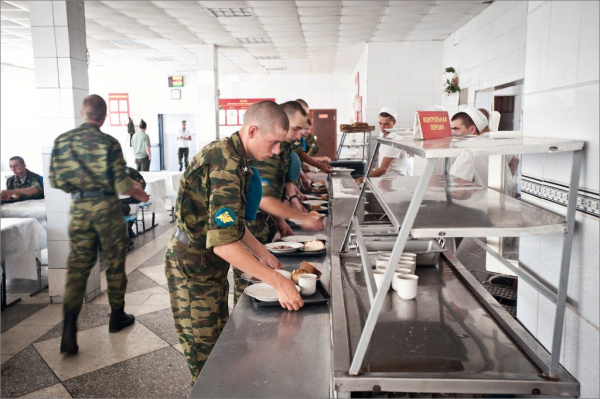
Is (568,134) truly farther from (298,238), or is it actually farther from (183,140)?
(183,140)

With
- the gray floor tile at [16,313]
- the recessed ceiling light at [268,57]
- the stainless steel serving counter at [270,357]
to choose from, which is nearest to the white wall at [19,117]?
the recessed ceiling light at [268,57]

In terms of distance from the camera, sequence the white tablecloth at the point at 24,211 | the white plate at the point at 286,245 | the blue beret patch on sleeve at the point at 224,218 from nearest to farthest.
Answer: the blue beret patch on sleeve at the point at 224,218 → the white plate at the point at 286,245 → the white tablecloth at the point at 24,211

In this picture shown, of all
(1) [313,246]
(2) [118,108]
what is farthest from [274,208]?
(2) [118,108]

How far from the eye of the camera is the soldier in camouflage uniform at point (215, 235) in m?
1.77

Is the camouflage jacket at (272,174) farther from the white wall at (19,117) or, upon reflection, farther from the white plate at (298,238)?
the white wall at (19,117)

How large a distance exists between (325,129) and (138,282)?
10.9m

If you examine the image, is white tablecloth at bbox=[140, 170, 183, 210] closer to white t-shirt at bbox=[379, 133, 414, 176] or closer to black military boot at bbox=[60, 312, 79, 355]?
white t-shirt at bbox=[379, 133, 414, 176]

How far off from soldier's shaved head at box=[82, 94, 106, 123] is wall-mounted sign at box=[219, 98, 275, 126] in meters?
11.4

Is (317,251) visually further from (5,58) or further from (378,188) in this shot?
(5,58)

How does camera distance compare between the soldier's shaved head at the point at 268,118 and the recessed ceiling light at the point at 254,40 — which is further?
the recessed ceiling light at the point at 254,40

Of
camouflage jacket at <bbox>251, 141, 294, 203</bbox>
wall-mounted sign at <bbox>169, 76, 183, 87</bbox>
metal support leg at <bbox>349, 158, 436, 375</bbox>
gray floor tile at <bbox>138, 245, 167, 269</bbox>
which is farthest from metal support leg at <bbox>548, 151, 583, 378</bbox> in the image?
wall-mounted sign at <bbox>169, 76, 183, 87</bbox>

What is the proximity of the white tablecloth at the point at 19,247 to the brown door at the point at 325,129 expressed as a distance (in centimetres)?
1100

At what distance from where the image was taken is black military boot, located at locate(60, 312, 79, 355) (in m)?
3.33

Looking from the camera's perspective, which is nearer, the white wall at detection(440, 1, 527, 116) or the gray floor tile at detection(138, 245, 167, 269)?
the white wall at detection(440, 1, 527, 116)
